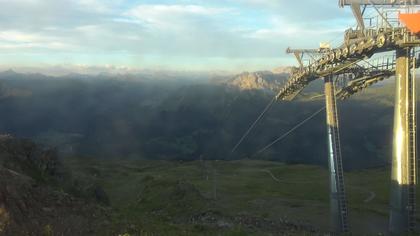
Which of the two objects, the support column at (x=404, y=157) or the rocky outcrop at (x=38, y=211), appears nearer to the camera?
the rocky outcrop at (x=38, y=211)

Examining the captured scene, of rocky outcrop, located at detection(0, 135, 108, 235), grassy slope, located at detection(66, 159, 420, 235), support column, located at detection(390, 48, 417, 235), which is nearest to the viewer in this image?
rocky outcrop, located at detection(0, 135, 108, 235)

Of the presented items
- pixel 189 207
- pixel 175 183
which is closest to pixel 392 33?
pixel 189 207

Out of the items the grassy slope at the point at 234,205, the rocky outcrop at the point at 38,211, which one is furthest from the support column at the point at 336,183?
the rocky outcrop at the point at 38,211

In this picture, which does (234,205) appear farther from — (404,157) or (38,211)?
(38,211)

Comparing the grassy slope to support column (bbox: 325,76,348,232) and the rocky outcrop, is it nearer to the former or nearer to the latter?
the rocky outcrop

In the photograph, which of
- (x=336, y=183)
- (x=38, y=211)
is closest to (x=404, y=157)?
(x=336, y=183)

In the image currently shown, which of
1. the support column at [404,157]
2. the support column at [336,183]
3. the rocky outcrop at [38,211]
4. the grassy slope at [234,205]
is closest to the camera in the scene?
the rocky outcrop at [38,211]

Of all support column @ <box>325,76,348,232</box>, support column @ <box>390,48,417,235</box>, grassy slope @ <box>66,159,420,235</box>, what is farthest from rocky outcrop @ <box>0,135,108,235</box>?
support column @ <box>325,76,348,232</box>

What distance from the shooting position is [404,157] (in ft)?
123

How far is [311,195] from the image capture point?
93625 millimetres

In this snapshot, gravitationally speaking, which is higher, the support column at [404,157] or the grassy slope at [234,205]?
the support column at [404,157]

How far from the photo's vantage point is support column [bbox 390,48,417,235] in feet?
122

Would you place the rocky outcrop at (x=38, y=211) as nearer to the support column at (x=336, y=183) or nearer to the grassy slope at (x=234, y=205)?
the grassy slope at (x=234, y=205)

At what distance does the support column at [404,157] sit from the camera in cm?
3722
